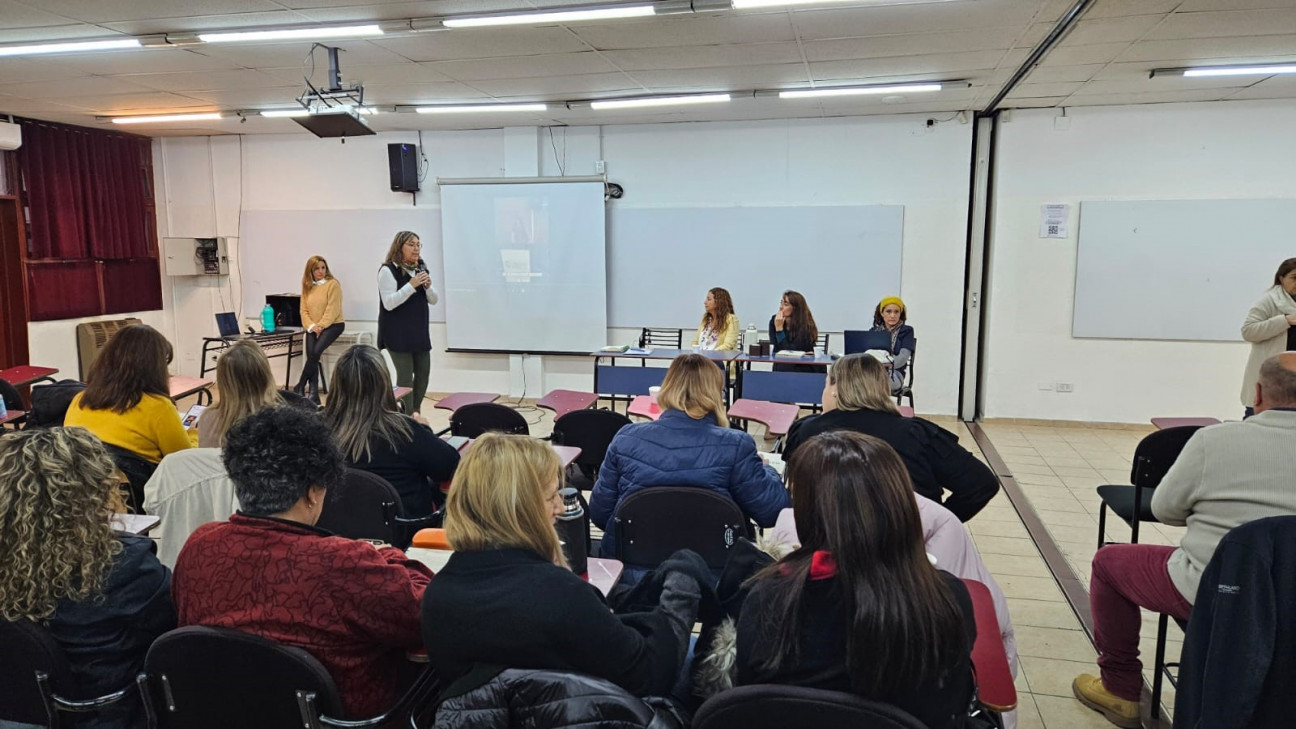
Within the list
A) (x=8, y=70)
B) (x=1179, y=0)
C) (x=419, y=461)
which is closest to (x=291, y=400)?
(x=419, y=461)

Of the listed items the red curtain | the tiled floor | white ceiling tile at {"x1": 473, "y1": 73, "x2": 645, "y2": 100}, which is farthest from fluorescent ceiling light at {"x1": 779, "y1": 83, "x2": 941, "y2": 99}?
the red curtain

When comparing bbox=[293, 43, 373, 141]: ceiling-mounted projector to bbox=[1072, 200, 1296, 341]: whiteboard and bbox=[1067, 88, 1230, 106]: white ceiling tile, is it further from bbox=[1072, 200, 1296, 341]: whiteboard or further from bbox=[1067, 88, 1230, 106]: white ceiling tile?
bbox=[1072, 200, 1296, 341]: whiteboard

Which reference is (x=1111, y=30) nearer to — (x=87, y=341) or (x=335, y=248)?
(x=335, y=248)

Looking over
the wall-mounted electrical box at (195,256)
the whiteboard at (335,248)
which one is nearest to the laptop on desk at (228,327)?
the whiteboard at (335,248)

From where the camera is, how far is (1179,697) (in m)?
1.90

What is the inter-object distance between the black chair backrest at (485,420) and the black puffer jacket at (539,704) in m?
2.52

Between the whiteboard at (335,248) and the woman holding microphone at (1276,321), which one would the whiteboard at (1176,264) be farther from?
the whiteboard at (335,248)

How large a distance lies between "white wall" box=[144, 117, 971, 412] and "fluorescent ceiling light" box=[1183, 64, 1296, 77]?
1.76 m

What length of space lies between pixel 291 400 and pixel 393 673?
2124mm

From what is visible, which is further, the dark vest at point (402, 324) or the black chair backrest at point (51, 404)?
the dark vest at point (402, 324)

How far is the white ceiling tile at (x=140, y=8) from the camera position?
3.80m

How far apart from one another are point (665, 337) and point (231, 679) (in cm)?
616

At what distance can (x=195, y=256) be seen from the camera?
27.4 ft

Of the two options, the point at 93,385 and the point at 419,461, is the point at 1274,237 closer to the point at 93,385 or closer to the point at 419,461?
the point at 419,461
